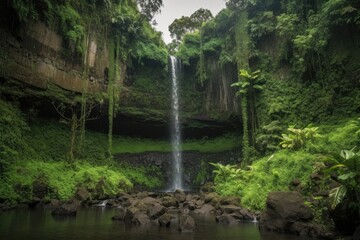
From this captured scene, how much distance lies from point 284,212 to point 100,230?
5.15 metres

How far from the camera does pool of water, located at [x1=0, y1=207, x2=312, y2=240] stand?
729cm

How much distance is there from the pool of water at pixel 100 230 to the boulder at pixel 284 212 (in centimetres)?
44

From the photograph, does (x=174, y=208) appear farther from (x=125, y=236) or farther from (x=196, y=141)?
(x=196, y=141)

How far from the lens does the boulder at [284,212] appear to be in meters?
8.30

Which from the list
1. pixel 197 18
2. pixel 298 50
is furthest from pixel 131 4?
pixel 298 50

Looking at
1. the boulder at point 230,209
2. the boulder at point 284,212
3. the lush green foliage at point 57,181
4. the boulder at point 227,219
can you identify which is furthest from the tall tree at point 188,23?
the boulder at point 284,212

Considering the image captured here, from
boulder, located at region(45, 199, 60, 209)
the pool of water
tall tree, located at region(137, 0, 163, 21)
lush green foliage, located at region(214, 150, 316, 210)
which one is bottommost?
the pool of water

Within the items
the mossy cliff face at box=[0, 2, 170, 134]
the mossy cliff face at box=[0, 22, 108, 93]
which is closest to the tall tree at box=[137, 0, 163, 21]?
the mossy cliff face at box=[0, 2, 170, 134]

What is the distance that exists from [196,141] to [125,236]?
20.2m

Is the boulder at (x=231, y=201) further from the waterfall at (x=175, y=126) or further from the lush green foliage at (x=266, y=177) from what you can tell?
the waterfall at (x=175, y=126)

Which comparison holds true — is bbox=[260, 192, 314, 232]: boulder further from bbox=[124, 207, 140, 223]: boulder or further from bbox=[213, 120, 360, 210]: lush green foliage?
bbox=[124, 207, 140, 223]: boulder

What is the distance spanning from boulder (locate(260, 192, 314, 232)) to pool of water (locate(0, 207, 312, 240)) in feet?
1.43

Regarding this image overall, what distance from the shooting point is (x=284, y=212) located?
8.39 metres

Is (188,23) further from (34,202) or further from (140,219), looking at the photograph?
(140,219)
